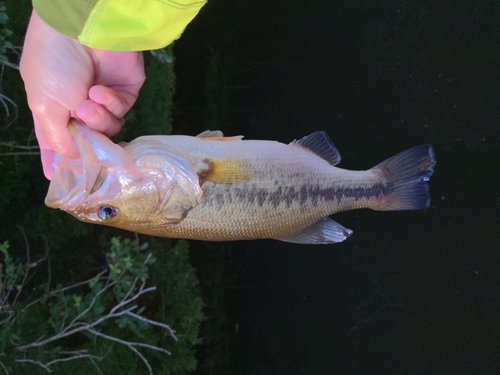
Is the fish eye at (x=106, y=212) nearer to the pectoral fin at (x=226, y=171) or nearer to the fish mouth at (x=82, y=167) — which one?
the fish mouth at (x=82, y=167)

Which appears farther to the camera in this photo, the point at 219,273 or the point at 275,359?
the point at 219,273

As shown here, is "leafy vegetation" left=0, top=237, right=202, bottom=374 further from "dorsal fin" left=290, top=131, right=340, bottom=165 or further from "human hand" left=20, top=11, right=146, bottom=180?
"dorsal fin" left=290, top=131, right=340, bottom=165

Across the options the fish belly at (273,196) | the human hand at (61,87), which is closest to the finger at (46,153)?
the human hand at (61,87)

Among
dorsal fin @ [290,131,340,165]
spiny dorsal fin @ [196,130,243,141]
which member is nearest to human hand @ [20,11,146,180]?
spiny dorsal fin @ [196,130,243,141]

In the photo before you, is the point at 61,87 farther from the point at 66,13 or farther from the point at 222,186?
the point at 222,186

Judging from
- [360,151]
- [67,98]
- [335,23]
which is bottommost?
[67,98]

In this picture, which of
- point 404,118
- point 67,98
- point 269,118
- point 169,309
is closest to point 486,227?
point 404,118

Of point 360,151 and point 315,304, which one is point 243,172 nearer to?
point 360,151
